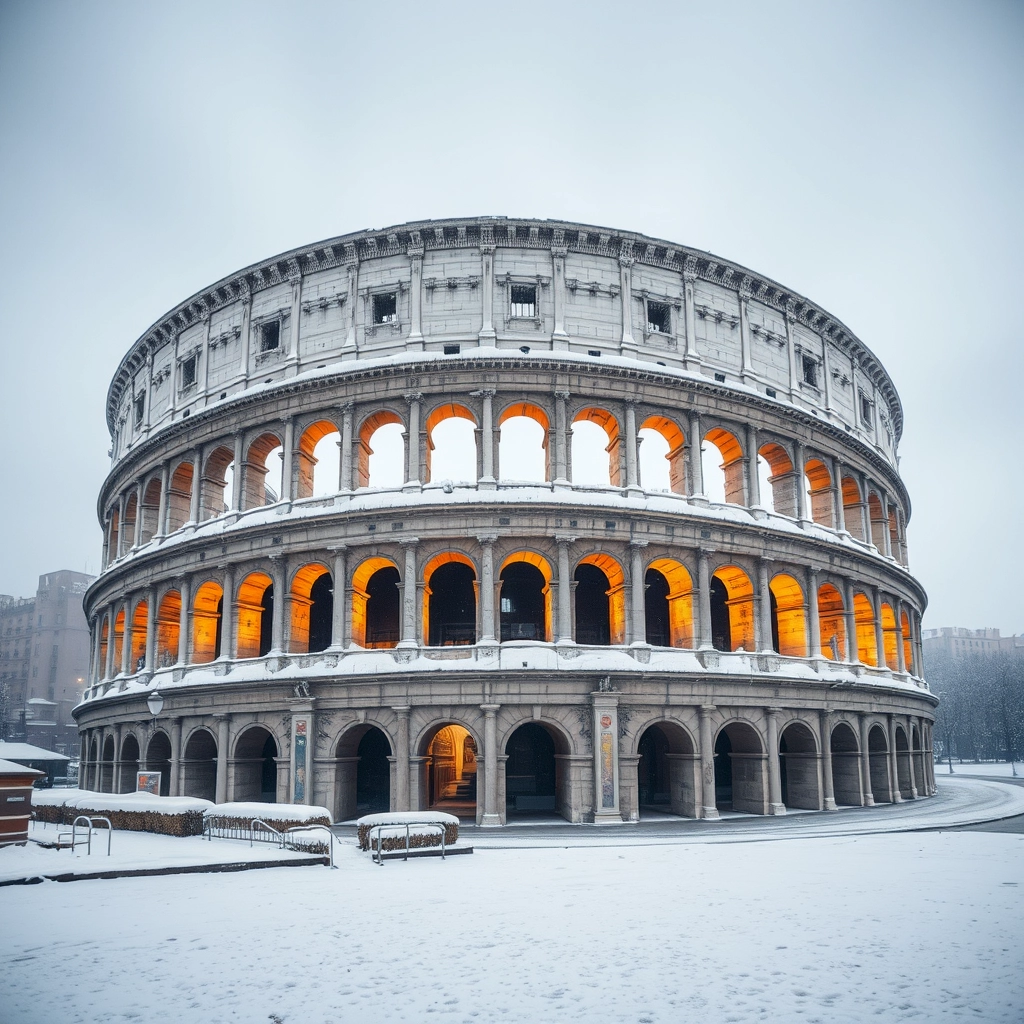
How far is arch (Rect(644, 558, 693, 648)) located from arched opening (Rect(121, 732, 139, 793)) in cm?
2347

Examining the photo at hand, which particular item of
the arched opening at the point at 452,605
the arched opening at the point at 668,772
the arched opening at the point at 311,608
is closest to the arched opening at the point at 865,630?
the arched opening at the point at 668,772

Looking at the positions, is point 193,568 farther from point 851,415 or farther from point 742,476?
point 851,415

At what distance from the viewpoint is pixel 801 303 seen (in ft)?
121

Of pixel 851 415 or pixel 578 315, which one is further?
pixel 851 415

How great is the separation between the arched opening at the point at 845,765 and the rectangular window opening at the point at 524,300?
20890 mm

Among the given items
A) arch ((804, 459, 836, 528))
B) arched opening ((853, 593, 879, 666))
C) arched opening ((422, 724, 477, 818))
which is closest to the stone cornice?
arch ((804, 459, 836, 528))

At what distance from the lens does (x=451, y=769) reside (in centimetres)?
3597

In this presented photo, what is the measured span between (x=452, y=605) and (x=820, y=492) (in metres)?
17.9

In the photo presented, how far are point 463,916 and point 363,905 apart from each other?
6.07 ft

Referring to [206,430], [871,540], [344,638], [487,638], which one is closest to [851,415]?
[871,540]

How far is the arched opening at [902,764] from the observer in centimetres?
3819

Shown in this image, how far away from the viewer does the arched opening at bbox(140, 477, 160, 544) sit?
38.5m

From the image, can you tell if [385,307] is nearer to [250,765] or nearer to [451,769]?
[250,765]

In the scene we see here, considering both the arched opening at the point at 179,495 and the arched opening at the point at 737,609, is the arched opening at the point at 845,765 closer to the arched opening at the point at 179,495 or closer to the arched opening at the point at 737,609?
the arched opening at the point at 737,609
